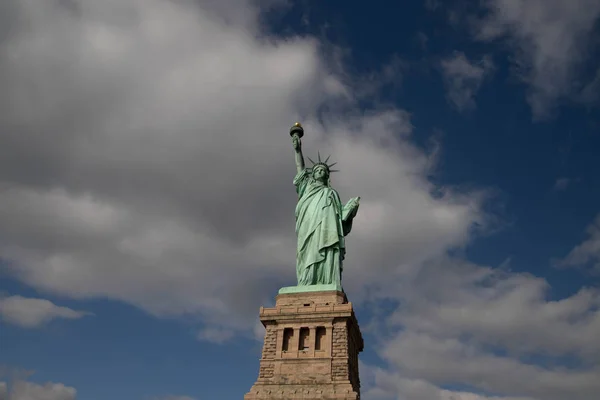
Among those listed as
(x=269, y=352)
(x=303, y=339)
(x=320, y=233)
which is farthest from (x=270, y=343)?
(x=320, y=233)

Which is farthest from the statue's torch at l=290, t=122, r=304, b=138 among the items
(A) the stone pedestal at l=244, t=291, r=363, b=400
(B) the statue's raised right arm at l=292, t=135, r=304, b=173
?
(A) the stone pedestal at l=244, t=291, r=363, b=400

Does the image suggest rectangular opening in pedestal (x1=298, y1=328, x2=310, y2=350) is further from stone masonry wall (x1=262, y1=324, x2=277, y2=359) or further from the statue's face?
the statue's face

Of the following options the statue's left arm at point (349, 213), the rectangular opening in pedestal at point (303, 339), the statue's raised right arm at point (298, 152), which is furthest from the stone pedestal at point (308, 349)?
the statue's raised right arm at point (298, 152)

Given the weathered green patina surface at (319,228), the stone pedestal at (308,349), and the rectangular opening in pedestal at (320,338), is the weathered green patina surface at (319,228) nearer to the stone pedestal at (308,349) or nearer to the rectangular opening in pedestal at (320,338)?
the stone pedestal at (308,349)

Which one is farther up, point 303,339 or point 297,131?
point 297,131

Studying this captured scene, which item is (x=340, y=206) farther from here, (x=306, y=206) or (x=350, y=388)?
(x=350, y=388)

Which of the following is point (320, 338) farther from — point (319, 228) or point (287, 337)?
point (319, 228)
